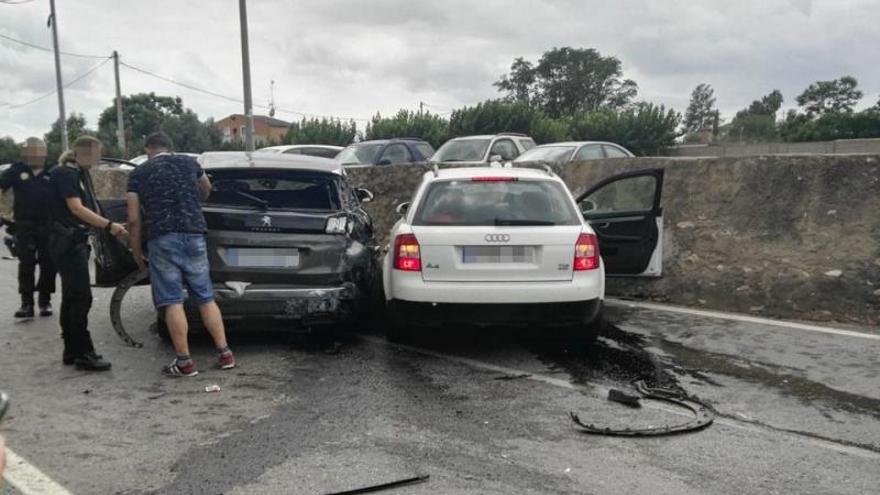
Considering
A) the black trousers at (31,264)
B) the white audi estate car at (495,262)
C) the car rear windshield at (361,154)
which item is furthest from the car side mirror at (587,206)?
the car rear windshield at (361,154)

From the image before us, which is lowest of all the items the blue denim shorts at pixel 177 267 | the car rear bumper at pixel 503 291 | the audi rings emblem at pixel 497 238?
the car rear bumper at pixel 503 291

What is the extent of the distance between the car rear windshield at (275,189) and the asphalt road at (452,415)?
1.20 m

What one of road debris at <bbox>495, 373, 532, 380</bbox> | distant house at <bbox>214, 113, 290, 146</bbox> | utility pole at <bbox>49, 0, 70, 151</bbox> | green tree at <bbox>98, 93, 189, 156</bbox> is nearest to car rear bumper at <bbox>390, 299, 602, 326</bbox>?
road debris at <bbox>495, 373, 532, 380</bbox>

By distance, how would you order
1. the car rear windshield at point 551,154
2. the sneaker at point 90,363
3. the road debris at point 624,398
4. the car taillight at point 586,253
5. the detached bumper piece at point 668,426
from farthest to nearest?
the car rear windshield at point 551,154 < the car taillight at point 586,253 < the sneaker at point 90,363 < the road debris at point 624,398 < the detached bumper piece at point 668,426

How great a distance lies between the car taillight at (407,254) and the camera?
574cm

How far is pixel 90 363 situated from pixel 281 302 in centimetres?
146

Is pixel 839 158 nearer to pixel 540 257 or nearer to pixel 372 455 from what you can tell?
pixel 540 257

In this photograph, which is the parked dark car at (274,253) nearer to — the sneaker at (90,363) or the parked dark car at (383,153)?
the sneaker at (90,363)

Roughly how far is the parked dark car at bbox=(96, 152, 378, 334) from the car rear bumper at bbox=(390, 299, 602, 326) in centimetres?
72

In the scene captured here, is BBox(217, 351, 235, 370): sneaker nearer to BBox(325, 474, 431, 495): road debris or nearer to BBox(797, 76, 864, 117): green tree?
BBox(325, 474, 431, 495): road debris

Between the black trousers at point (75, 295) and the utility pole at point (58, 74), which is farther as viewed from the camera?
the utility pole at point (58, 74)

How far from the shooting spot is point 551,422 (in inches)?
174

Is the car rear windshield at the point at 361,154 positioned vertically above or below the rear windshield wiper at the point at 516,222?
above

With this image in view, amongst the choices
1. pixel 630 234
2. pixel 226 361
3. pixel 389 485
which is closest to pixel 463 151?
pixel 630 234
